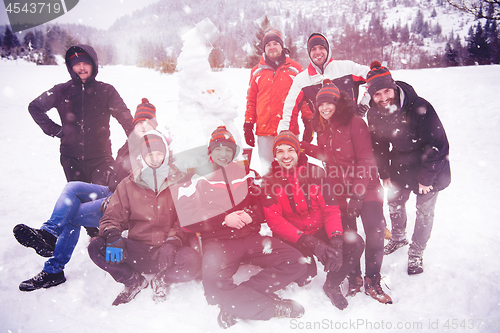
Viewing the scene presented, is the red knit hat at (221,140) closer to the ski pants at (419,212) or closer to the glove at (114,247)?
the glove at (114,247)

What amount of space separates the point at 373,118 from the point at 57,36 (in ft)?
187

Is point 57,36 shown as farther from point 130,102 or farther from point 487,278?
point 487,278

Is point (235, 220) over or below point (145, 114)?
below

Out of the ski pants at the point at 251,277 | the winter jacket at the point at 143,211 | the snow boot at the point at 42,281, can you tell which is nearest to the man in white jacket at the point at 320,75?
the ski pants at the point at 251,277

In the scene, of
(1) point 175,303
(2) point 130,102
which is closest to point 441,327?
(1) point 175,303

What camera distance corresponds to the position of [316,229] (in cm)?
256

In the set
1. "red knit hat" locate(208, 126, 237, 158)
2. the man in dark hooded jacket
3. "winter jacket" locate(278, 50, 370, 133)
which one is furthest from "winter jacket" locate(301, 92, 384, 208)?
the man in dark hooded jacket

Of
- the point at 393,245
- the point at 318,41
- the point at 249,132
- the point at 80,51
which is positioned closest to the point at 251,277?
the point at 393,245

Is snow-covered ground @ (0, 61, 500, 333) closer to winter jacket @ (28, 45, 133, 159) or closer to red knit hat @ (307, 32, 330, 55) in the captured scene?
winter jacket @ (28, 45, 133, 159)

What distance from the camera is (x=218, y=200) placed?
2566 millimetres

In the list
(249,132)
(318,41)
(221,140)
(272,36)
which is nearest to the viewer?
(221,140)

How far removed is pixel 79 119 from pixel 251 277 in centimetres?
274

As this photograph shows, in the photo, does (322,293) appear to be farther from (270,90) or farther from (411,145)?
(270,90)

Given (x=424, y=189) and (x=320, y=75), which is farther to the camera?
(x=320, y=75)
